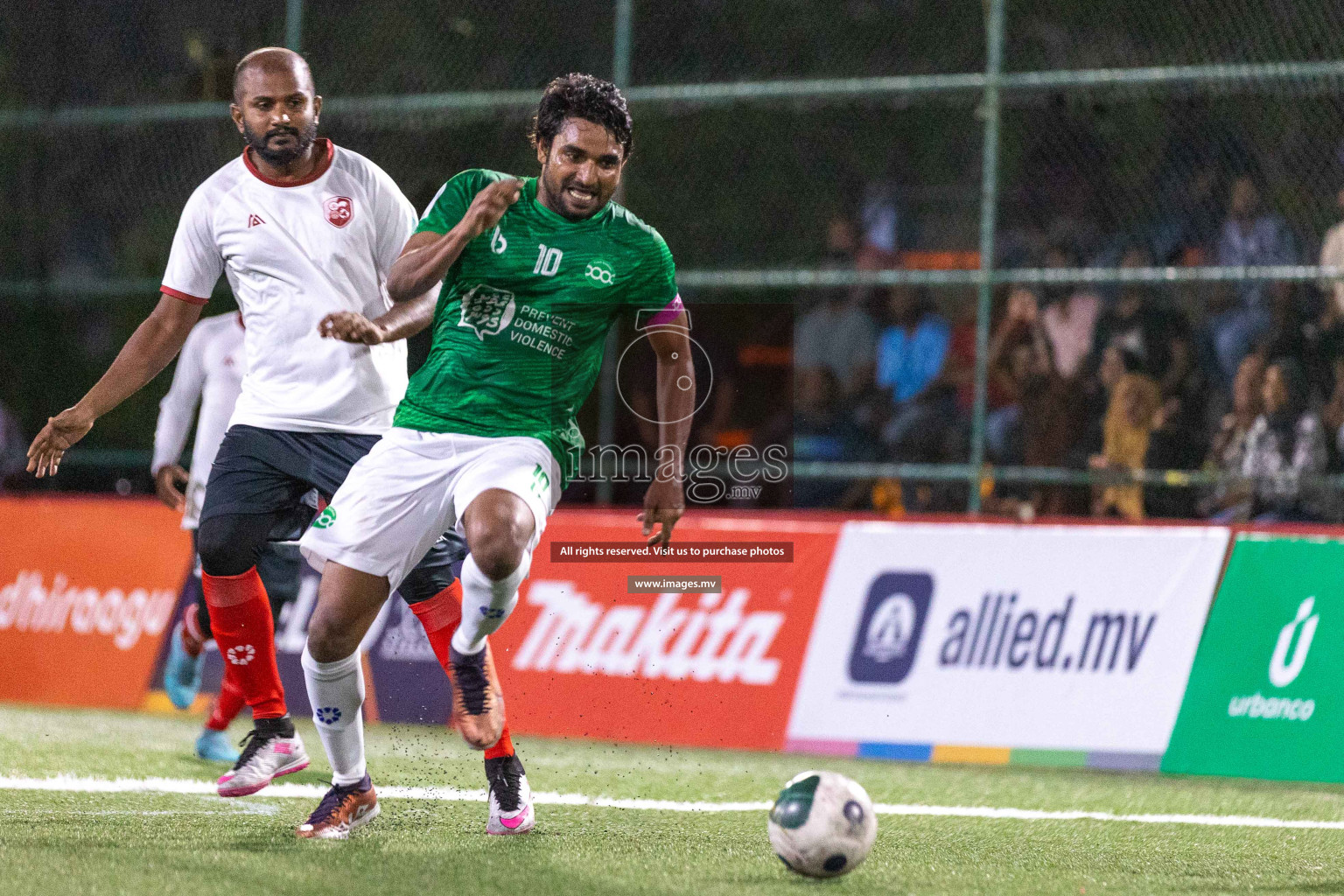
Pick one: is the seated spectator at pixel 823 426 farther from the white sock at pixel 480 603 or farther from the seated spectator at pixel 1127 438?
the white sock at pixel 480 603

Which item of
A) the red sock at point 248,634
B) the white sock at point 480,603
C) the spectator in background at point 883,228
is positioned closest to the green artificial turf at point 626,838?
the red sock at point 248,634

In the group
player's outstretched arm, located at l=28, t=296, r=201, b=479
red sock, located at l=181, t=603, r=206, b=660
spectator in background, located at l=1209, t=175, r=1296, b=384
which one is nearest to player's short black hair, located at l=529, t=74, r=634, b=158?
player's outstretched arm, located at l=28, t=296, r=201, b=479

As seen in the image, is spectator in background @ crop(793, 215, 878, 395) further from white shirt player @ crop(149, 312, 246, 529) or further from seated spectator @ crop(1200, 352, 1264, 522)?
white shirt player @ crop(149, 312, 246, 529)

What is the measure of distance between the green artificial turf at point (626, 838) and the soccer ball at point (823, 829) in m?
0.07

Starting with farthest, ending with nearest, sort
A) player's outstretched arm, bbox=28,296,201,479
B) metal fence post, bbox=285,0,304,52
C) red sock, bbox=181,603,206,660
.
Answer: metal fence post, bbox=285,0,304,52
red sock, bbox=181,603,206,660
player's outstretched arm, bbox=28,296,201,479

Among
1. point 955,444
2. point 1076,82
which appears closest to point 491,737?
point 1076,82

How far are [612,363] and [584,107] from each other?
597 cm

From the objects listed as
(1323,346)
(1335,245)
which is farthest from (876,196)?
(1323,346)

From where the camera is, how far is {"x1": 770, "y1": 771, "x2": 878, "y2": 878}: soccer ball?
476 cm

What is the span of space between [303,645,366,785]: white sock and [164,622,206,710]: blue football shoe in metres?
3.32

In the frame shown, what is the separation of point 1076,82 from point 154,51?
23.0ft

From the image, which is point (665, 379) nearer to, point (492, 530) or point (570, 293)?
point (570, 293)

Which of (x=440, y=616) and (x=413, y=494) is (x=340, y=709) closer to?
(x=440, y=616)

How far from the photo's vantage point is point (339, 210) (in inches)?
236
